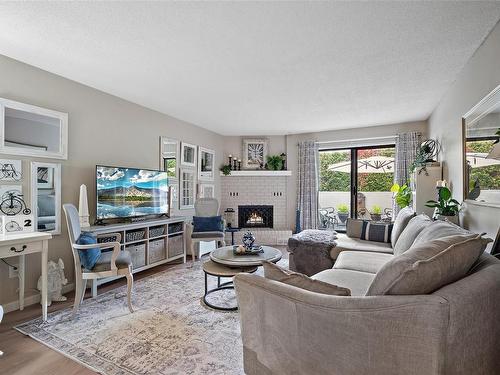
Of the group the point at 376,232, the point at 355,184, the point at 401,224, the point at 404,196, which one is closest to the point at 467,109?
the point at 401,224

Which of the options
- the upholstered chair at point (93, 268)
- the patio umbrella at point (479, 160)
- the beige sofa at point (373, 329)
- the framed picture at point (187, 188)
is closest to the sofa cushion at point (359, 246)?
the patio umbrella at point (479, 160)

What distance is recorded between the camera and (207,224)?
4578 millimetres

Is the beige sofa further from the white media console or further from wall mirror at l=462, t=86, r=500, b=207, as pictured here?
the white media console

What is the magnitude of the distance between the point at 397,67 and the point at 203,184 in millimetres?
3876

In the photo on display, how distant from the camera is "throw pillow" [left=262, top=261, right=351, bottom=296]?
1208 mm

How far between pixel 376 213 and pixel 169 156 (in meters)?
4.15

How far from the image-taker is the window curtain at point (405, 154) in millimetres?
4973

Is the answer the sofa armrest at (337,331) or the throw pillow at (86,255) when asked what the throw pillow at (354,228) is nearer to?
the sofa armrest at (337,331)

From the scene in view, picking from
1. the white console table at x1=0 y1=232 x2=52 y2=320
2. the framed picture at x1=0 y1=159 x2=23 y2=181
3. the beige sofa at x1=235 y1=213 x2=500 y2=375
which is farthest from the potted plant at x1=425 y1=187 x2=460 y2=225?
the framed picture at x1=0 y1=159 x2=23 y2=181

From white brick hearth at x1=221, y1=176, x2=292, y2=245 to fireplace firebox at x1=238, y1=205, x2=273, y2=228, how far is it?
9 cm

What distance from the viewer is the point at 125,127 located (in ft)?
12.8

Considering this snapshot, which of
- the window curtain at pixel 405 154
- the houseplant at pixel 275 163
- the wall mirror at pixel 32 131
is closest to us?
the wall mirror at pixel 32 131

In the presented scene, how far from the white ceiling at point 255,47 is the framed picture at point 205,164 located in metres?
1.67

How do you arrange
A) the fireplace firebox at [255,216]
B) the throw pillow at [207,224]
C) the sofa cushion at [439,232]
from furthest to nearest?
the fireplace firebox at [255,216]
the throw pillow at [207,224]
the sofa cushion at [439,232]
